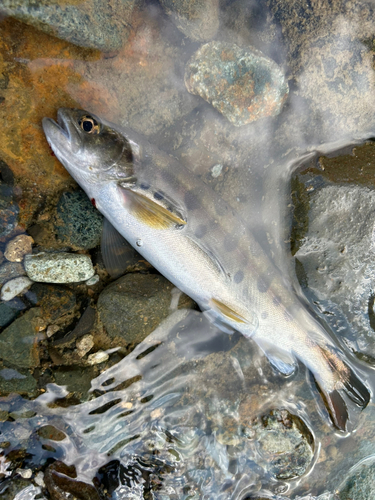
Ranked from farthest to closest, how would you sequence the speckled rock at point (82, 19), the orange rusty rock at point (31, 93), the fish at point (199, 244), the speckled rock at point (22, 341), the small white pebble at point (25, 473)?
the small white pebble at point (25, 473), the speckled rock at point (22, 341), the fish at point (199, 244), the orange rusty rock at point (31, 93), the speckled rock at point (82, 19)

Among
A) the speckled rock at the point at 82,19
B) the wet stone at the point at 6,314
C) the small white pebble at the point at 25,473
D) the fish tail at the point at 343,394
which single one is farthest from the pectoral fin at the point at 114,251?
the fish tail at the point at 343,394

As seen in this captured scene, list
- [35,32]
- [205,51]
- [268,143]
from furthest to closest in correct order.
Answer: [268,143] → [205,51] → [35,32]

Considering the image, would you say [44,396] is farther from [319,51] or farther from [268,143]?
[319,51]

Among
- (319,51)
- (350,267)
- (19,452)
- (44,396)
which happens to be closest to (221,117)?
(319,51)

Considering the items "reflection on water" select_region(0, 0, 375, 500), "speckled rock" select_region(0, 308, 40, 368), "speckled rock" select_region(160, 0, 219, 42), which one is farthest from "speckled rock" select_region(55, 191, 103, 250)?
"speckled rock" select_region(160, 0, 219, 42)

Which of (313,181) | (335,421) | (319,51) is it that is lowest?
(335,421)

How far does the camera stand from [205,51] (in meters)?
3.29

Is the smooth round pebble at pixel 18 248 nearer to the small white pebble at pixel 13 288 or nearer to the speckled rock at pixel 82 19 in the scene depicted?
the small white pebble at pixel 13 288

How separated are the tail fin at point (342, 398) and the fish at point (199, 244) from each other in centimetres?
1

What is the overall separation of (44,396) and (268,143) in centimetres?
Answer: 386

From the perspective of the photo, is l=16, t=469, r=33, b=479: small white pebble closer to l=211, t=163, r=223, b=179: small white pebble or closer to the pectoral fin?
the pectoral fin

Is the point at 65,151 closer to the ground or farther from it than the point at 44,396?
farther from it

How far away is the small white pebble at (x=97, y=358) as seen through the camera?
348 centimetres

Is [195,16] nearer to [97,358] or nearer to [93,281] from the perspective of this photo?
[93,281]
